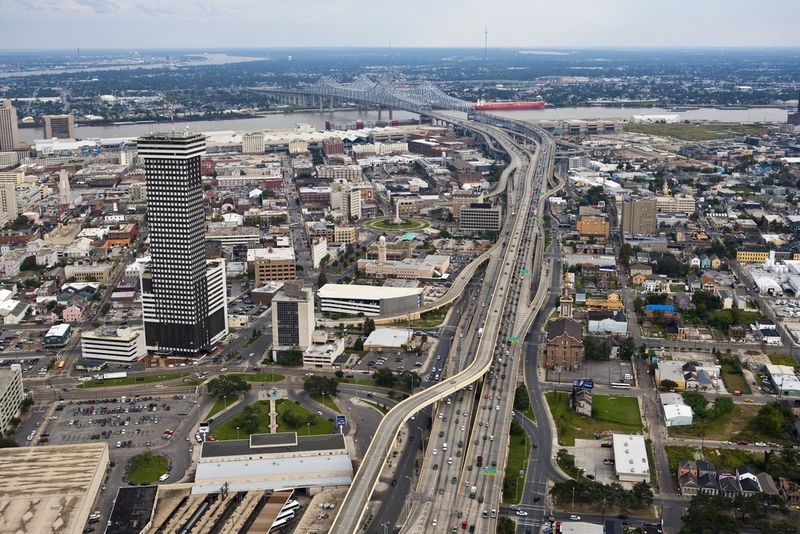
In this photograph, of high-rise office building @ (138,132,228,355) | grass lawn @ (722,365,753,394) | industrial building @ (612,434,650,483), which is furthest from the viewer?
high-rise office building @ (138,132,228,355)

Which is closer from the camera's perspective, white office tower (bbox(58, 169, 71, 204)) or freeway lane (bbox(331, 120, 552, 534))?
freeway lane (bbox(331, 120, 552, 534))

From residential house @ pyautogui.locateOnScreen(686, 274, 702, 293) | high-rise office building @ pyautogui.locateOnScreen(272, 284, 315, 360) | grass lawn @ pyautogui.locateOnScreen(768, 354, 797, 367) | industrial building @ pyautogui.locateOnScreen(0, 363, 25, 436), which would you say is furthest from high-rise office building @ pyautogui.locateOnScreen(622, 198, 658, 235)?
industrial building @ pyautogui.locateOnScreen(0, 363, 25, 436)

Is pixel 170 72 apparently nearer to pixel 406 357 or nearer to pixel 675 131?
pixel 675 131

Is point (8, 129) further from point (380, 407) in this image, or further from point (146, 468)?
point (146, 468)

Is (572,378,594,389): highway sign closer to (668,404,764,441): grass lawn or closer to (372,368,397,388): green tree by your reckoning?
(668,404,764,441): grass lawn

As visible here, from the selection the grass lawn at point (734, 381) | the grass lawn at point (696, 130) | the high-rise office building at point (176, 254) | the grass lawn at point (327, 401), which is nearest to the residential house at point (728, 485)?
the grass lawn at point (734, 381)

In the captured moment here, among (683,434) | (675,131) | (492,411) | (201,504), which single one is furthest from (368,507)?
(675,131)
